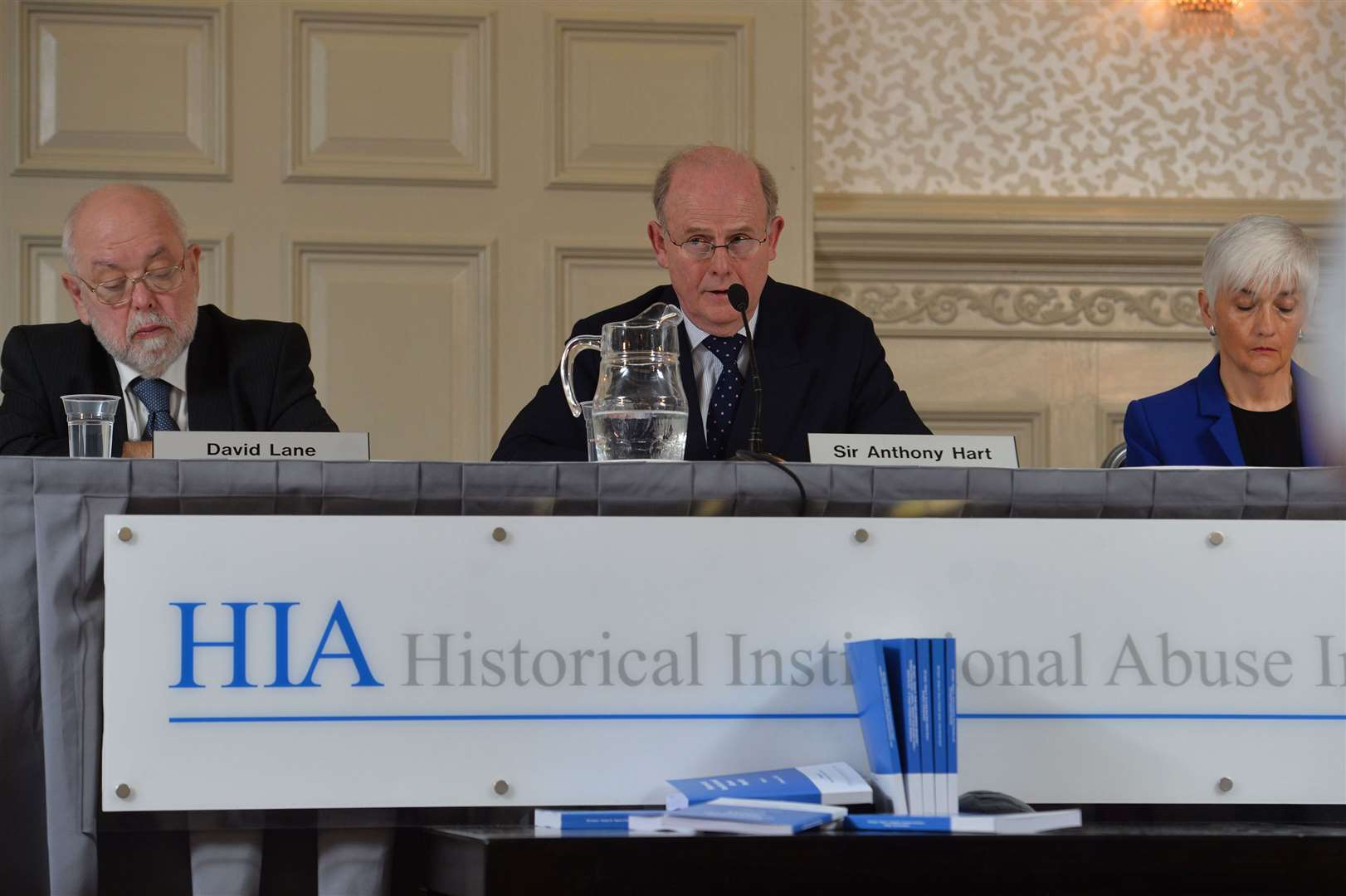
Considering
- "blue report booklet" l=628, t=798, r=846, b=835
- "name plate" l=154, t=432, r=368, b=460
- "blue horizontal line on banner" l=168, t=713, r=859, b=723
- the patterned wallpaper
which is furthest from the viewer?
the patterned wallpaper

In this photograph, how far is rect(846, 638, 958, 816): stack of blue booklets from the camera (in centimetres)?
128

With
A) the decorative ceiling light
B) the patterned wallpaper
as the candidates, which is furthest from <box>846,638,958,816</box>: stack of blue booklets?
the decorative ceiling light

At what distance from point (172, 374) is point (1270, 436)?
1.59m

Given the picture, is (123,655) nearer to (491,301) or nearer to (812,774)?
(812,774)

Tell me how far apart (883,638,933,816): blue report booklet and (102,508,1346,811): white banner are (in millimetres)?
92

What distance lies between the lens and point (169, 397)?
2.29 m

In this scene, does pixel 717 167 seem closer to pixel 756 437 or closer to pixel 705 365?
pixel 705 365

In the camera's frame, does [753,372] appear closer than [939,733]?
No

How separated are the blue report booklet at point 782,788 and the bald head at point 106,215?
54.3 inches

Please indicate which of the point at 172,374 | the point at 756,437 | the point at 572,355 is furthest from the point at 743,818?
the point at 172,374

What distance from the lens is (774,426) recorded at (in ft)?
7.26

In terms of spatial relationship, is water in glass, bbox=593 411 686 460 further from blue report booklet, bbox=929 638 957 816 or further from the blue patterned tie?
the blue patterned tie

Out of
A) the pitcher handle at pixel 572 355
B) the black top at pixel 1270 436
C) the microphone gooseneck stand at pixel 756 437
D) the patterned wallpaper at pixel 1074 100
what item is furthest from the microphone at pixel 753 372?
the patterned wallpaper at pixel 1074 100

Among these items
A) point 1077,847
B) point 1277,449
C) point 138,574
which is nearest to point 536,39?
point 1277,449
